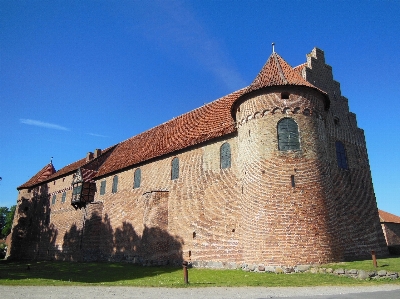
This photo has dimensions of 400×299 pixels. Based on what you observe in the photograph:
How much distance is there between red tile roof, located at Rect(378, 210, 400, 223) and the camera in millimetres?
37938

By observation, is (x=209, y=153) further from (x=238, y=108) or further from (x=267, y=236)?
(x=267, y=236)

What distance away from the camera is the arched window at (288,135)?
16.0 meters

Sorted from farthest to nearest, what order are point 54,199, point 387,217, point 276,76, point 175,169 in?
point 387,217 → point 54,199 → point 175,169 → point 276,76

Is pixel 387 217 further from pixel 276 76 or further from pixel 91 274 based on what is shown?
pixel 91 274

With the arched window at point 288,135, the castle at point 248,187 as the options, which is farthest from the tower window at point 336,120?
the arched window at point 288,135

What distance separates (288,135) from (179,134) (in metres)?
10.3

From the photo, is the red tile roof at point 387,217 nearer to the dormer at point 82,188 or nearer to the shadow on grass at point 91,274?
the shadow on grass at point 91,274

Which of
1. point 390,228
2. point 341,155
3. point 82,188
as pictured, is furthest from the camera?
point 390,228

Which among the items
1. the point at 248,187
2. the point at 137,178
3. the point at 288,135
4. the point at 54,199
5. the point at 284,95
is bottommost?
the point at 248,187

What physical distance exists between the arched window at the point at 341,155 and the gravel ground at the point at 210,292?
34.5ft

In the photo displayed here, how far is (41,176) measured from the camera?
4103 cm

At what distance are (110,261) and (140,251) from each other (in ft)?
14.0

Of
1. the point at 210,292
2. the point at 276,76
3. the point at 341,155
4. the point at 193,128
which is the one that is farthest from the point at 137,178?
the point at 210,292

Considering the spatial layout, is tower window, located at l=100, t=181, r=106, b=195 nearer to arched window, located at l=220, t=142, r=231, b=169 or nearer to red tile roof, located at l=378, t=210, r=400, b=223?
arched window, located at l=220, t=142, r=231, b=169
